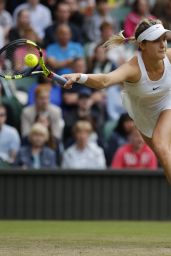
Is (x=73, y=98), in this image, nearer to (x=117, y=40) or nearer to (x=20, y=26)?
(x=20, y=26)

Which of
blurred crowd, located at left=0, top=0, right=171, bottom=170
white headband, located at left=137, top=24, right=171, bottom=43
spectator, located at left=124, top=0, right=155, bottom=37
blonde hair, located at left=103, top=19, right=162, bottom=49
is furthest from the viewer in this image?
spectator, located at left=124, top=0, right=155, bottom=37

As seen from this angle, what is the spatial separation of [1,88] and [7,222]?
2741 millimetres

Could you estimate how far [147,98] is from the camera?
8.87 m

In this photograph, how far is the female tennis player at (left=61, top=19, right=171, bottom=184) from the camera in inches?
332

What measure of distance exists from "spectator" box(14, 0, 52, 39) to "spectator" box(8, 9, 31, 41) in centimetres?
56

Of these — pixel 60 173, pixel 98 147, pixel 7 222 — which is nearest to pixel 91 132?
pixel 98 147

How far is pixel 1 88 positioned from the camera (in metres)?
13.9

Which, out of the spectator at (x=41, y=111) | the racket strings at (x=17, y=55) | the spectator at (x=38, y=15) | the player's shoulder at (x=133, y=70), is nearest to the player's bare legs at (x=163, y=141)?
the player's shoulder at (x=133, y=70)

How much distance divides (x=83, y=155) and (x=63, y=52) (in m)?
2.64

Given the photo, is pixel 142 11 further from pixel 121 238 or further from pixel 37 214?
pixel 121 238

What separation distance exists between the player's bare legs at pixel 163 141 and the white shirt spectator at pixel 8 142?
457 centimetres

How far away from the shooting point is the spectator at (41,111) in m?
13.5

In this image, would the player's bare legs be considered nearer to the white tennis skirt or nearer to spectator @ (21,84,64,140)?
the white tennis skirt

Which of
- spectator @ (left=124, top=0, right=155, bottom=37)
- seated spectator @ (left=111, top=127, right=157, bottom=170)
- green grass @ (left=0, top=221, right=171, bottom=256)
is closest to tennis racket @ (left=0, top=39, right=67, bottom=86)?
green grass @ (left=0, top=221, right=171, bottom=256)
